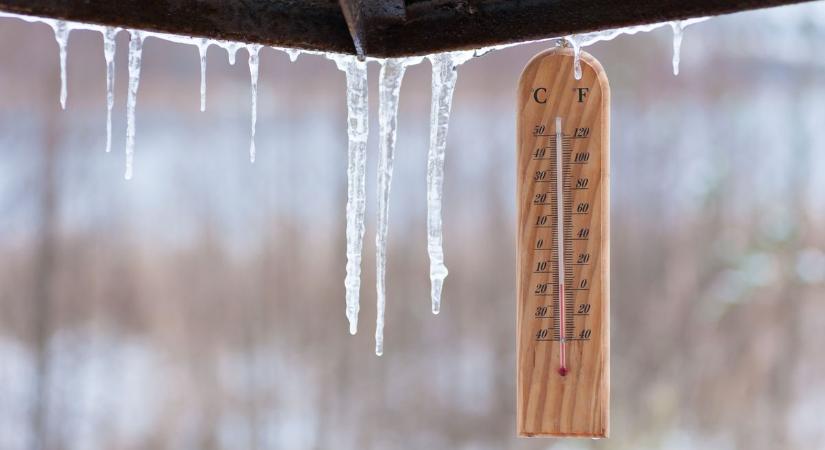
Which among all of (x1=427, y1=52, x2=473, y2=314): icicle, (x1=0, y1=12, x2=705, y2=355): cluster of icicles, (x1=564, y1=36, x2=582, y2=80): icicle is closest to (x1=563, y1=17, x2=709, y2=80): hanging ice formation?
(x1=564, y1=36, x2=582, y2=80): icicle

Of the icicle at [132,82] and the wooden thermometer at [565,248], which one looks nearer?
the wooden thermometer at [565,248]

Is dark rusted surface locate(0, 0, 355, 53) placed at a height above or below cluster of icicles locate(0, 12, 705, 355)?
above

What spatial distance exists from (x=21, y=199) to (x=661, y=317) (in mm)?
2807

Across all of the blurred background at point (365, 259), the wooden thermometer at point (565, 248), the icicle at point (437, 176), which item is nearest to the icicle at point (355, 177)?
the icicle at point (437, 176)

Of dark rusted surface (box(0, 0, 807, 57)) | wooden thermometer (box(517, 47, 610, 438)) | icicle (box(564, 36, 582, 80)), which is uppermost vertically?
dark rusted surface (box(0, 0, 807, 57))

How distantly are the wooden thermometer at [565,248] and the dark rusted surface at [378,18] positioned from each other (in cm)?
9

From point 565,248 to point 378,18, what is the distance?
0.46 meters

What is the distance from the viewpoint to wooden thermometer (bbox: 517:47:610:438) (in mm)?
1462

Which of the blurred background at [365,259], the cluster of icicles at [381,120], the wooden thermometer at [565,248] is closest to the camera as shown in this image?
the wooden thermometer at [565,248]

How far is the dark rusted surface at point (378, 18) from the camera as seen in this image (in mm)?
1322

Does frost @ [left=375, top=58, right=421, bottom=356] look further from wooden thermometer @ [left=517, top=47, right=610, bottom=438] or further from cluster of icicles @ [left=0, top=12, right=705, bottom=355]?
wooden thermometer @ [left=517, top=47, right=610, bottom=438]

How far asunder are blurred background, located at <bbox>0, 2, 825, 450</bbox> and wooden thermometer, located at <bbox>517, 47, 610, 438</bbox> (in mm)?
2785

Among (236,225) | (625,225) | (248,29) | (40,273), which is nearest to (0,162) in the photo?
(40,273)

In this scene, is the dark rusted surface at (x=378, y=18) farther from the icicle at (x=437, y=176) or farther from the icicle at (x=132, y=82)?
the icicle at (x=132, y=82)
